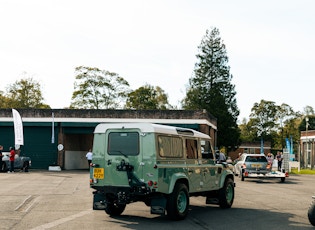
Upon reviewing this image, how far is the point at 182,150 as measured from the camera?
12.9m

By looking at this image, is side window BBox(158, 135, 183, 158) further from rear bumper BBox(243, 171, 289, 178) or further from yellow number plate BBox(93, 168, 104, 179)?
rear bumper BBox(243, 171, 289, 178)

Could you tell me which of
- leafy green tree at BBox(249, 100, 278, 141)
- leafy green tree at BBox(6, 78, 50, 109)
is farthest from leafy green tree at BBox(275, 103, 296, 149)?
leafy green tree at BBox(6, 78, 50, 109)

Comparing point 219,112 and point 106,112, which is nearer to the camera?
point 106,112

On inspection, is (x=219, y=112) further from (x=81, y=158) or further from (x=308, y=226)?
(x=308, y=226)

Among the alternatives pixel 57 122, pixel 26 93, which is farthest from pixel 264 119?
pixel 57 122

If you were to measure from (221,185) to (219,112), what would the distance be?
5478cm

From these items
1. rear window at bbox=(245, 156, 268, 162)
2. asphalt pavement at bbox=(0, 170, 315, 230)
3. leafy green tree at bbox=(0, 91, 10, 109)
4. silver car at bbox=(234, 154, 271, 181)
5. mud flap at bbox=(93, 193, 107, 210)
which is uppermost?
leafy green tree at bbox=(0, 91, 10, 109)

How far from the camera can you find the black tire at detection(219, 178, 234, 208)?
14625 mm

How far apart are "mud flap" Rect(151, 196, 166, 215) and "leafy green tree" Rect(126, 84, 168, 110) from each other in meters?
69.9

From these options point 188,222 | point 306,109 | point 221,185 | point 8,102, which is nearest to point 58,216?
point 188,222

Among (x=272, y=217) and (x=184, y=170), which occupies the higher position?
(x=184, y=170)

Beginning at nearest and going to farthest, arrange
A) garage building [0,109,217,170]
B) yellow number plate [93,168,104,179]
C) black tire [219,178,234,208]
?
yellow number plate [93,168,104,179] < black tire [219,178,234,208] < garage building [0,109,217,170]

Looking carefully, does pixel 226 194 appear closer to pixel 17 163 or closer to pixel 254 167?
pixel 254 167

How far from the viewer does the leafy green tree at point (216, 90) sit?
6938cm
